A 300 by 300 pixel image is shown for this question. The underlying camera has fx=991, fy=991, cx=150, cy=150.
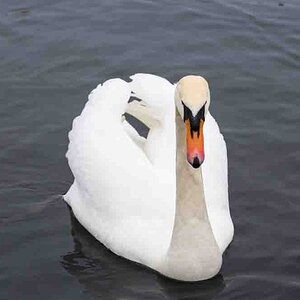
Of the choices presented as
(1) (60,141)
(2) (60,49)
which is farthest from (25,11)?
(1) (60,141)

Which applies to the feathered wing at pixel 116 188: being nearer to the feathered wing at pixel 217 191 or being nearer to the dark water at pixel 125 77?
the dark water at pixel 125 77

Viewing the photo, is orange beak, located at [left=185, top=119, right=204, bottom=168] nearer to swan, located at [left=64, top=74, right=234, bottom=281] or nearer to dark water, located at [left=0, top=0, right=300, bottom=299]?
swan, located at [left=64, top=74, right=234, bottom=281]

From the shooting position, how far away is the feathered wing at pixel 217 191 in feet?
25.7

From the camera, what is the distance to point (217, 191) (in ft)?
26.1

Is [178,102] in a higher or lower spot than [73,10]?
higher

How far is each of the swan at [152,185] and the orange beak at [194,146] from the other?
0.17 metres

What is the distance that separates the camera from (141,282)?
7.67 metres

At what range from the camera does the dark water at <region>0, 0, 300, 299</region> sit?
306 inches

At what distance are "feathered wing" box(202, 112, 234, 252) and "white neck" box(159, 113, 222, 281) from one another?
0.32 meters

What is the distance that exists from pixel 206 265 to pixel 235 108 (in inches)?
134

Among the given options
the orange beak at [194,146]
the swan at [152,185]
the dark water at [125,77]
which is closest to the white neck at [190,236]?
the swan at [152,185]

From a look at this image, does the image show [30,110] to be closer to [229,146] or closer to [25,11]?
[229,146]

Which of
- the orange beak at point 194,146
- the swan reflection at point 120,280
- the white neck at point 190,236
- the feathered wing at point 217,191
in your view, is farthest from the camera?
the feathered wing at point 217,191

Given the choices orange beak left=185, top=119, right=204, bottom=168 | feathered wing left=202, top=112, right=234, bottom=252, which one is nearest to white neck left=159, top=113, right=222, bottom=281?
feathered wing left=202, top=112, right=234, bottom=252
